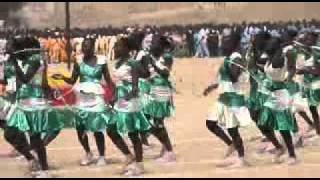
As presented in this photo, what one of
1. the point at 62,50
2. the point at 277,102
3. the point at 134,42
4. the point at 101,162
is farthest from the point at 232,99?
the point at 62,50

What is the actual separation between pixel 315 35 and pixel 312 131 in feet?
4.99

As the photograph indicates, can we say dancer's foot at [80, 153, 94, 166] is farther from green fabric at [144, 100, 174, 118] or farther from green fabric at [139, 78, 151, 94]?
green fabric at [139, 78, 151, 94]

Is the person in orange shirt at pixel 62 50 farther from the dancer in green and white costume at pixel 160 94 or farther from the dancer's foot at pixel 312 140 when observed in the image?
the dancer in green and white costume at pixel 160 94

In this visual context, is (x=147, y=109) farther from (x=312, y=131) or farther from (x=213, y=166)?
(x=312, y=131)

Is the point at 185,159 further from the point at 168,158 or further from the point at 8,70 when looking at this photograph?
the point at 8,70

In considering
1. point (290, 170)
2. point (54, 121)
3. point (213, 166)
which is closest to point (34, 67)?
point (54, 121)

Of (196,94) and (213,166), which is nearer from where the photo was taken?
(213,166)

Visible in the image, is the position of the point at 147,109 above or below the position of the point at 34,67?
below

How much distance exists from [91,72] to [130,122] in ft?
2.76

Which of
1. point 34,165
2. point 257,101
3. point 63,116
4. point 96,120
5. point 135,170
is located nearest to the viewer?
point 135,170

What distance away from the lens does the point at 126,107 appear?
932 centimetres

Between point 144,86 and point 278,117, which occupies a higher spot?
point 144,86

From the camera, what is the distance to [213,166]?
9938 mm

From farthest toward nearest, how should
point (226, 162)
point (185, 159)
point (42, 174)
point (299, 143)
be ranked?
point (299, 143), point (185, 159), point (226, 162), point (42, 174)
